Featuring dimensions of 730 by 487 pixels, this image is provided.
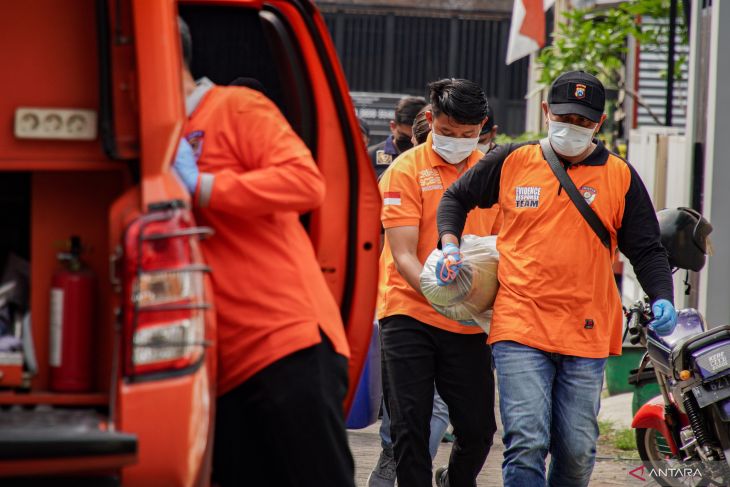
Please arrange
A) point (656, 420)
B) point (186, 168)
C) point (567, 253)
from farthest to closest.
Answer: point (656, 420)
point (567, 253)
point (186, 168)

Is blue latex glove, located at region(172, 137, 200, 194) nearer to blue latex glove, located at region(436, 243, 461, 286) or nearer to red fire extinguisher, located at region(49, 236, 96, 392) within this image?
red fire extinguisher, located at region(49, 236, 96, 392)

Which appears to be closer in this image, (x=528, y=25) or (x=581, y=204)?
(x=581, y=204)

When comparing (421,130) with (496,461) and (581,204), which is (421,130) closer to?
(581,204)

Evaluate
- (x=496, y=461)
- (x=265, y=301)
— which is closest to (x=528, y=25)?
(x=496, y=461)

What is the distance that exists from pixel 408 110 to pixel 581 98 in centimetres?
382

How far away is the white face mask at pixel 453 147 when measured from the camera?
650cm

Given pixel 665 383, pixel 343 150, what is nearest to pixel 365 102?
pixel 665 383

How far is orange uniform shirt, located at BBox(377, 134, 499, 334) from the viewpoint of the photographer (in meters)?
6.38

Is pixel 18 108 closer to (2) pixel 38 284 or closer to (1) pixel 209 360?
(2) pixel 38 284

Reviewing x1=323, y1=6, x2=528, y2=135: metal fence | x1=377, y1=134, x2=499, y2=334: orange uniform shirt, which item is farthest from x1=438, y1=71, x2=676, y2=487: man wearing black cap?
x1=323, y1=6, x2=528, y2=135: metal fence

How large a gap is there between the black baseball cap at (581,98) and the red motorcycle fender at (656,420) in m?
1.78

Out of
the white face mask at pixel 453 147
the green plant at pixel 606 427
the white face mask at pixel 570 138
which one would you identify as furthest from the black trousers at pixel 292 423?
the green plant at pixel 606 427

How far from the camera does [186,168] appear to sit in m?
4.07

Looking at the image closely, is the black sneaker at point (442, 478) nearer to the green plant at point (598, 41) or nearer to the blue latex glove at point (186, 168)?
the blue latex glove at point (186, 168)
